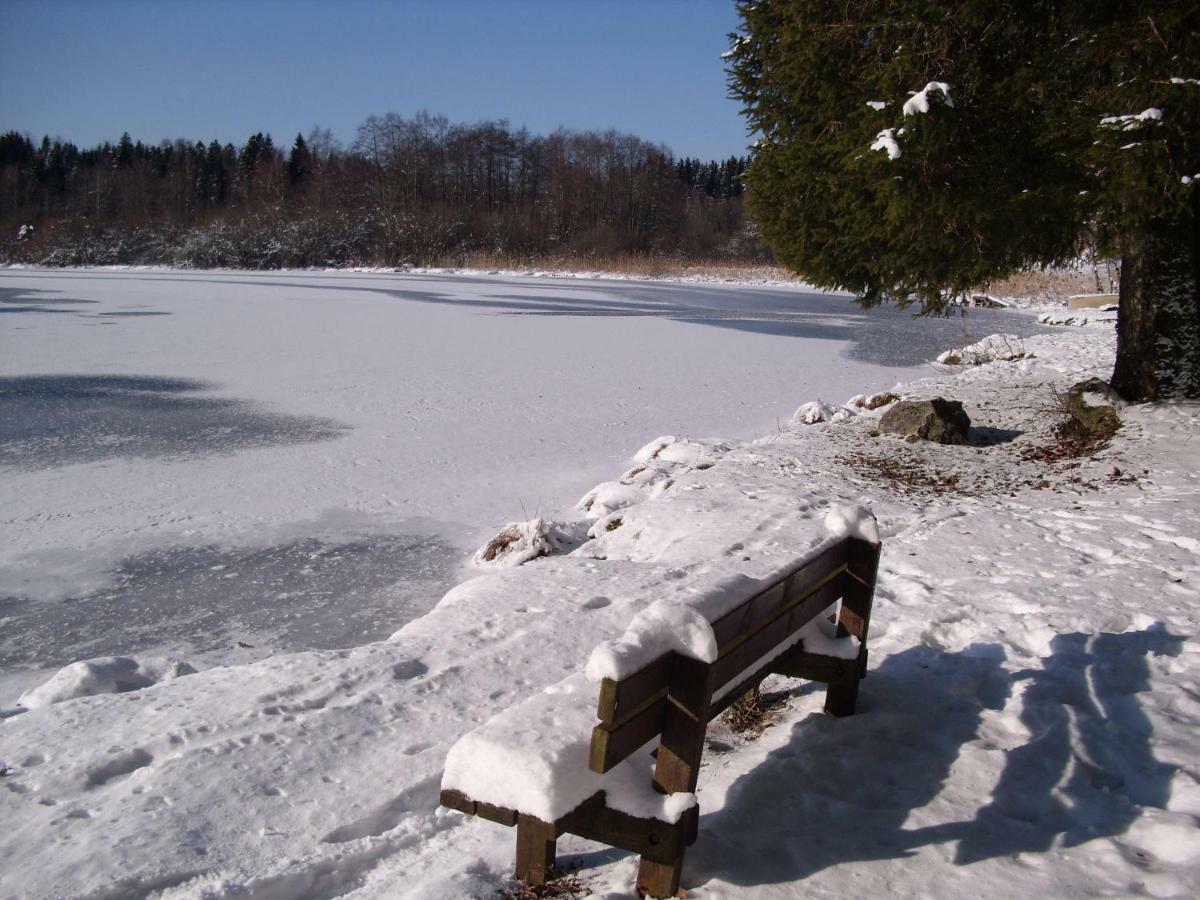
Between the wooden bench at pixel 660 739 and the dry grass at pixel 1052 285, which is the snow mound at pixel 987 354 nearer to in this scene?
the wooden bench at pixel 660 739

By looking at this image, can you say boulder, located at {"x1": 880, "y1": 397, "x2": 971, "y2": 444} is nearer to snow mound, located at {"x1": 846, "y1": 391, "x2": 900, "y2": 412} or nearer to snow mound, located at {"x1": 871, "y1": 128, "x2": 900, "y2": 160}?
snow mound, located at {"x1": 846, "y1": 391, "x2": 900, "y2": 412}

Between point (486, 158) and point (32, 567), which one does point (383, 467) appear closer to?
point (32, 567)

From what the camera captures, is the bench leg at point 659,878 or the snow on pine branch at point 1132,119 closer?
the bench leg at point 659,878

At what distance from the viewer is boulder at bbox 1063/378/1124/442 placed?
31.7 feet

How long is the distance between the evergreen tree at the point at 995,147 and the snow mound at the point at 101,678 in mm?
6859

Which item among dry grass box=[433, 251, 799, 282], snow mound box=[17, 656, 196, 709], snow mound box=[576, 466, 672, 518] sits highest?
dry grass box=[433, 251, 799, 282]

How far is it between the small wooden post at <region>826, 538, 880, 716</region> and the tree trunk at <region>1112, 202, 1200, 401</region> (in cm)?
715

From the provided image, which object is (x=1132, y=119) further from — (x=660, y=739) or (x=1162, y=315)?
(x=660, y=739)

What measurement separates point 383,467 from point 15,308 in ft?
63.9

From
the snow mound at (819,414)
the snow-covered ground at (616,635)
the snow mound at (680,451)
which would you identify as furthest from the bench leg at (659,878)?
the snow mound at (819,414)

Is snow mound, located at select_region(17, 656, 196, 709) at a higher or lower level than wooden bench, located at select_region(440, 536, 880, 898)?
lower

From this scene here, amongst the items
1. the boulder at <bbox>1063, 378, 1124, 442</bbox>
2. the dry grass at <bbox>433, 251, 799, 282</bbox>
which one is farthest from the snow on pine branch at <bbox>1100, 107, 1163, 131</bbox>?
the dry grass at <bbox>433, 251, 799, 282</bbox>

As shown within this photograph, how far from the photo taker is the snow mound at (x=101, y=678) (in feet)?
15.9

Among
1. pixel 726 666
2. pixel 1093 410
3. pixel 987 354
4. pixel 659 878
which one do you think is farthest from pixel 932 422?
pixel 987 354
